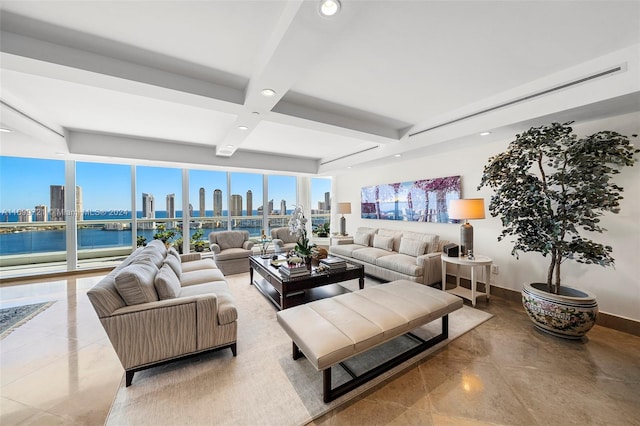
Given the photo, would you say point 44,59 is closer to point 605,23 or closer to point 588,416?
point 605,23

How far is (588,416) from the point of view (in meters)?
1.53

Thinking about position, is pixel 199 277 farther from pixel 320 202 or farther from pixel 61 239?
pixel 320 202

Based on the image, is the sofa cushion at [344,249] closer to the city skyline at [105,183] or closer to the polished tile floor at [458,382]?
the polished tile floor at [458,382]

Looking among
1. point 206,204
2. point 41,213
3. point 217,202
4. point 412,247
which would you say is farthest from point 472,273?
point 41,213

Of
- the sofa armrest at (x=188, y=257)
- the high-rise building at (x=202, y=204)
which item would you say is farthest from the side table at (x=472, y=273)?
the high-rise building at (x=202, y=204)

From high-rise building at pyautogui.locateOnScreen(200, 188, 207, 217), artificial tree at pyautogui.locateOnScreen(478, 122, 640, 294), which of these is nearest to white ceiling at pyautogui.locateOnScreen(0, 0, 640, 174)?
artificial tree at pyautogui.locateOnScreen(478, 122, 640, 294)

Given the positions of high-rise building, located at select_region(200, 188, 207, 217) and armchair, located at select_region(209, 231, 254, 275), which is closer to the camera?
armchair, located at select_region(209, 231, 254, 275)

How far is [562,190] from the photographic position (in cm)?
241

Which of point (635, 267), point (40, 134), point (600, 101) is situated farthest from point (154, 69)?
point (635, 267)

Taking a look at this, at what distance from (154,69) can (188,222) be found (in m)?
4.51

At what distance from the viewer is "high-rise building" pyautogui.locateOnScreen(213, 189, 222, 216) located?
20.8 ft

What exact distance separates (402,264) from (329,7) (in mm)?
3328

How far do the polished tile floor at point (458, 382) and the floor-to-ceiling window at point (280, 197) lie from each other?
487cm

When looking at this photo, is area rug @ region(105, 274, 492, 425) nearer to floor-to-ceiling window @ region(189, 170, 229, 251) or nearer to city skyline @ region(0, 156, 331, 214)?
floor-to-ceiling window @ region(189, 170, 229, 251)
